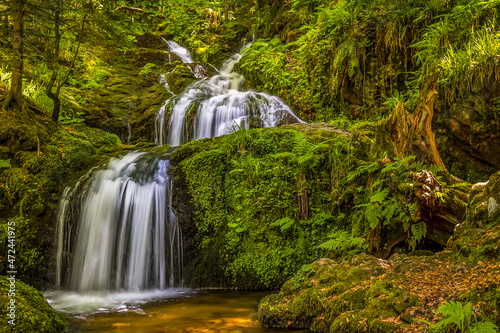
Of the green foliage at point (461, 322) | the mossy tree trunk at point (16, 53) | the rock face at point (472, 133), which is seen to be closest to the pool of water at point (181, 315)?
the green foliage at point (461, 322)

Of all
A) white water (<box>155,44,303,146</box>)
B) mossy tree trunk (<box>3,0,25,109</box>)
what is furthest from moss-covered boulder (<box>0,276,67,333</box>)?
white water (<box>155,44,303,146</box>)

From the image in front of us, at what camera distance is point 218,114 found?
11.0 m

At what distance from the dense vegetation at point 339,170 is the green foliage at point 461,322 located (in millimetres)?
15

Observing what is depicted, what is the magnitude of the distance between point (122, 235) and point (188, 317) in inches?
110

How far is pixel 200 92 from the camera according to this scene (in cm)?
1278

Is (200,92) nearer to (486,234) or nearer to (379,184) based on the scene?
(379,184)

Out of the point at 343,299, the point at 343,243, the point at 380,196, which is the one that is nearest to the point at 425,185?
the point at 380,196

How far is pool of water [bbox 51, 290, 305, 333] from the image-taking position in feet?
15.4

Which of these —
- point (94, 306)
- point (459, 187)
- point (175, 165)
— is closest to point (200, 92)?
point (175, 165)

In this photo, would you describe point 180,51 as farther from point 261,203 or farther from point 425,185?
point 425,185

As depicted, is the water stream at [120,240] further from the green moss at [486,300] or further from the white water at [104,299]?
the green moss at [486,300]

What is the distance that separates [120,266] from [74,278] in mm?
891

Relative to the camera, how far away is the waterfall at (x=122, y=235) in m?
6.99

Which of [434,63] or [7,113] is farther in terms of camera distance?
[7,113]
